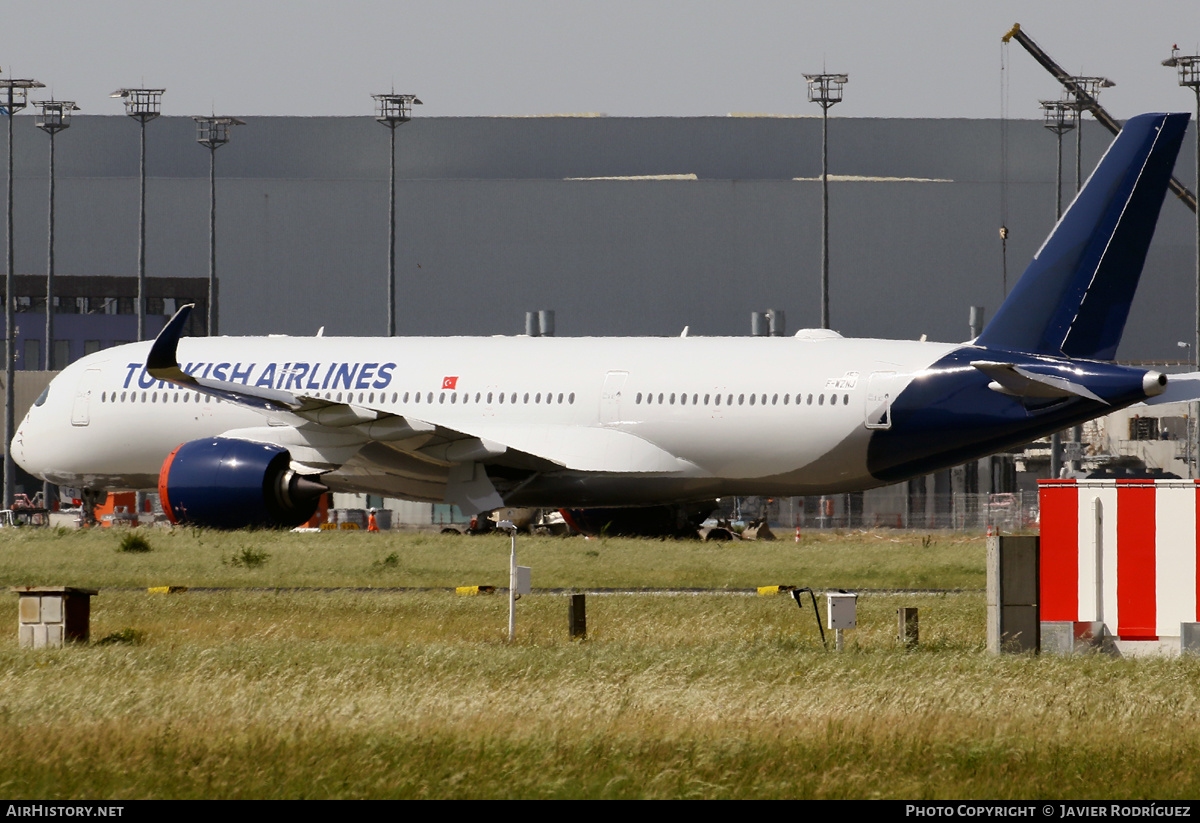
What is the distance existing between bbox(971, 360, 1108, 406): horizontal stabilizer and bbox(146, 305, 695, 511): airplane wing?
6.61 m

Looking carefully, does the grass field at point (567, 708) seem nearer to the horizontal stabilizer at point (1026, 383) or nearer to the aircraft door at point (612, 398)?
the horizontal stabilizer at point (1026, 383)

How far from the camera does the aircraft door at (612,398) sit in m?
34.8

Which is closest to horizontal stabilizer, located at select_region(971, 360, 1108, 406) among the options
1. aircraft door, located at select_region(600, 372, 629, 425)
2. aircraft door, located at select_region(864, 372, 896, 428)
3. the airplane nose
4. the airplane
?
the airplane

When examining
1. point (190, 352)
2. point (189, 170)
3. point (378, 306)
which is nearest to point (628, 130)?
point (378, 306)

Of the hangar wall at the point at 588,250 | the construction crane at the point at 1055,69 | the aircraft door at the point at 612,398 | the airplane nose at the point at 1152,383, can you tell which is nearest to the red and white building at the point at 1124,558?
the airplane nose at the point at 1152,383

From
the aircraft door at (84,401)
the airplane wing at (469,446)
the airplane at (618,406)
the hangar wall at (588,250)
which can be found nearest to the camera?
the airplane at (618,406)

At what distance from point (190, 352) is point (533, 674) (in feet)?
79.9

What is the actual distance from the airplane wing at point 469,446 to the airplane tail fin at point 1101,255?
763cm

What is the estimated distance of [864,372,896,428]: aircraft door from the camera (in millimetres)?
32344

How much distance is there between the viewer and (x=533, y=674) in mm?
15281

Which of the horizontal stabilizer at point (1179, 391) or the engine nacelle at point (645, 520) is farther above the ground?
the horizontal stabilizer at point (1179, 391)

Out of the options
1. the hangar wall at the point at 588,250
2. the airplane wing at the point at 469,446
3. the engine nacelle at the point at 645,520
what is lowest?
the engine nacelle at the point at 645,520

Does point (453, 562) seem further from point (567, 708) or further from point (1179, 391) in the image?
point (567, 708)

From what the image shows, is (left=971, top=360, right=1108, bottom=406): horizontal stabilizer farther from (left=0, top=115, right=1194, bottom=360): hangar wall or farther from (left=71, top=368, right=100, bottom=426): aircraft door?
Result: (left=0, top=115, right=1194, bottom=360): hangar wall
